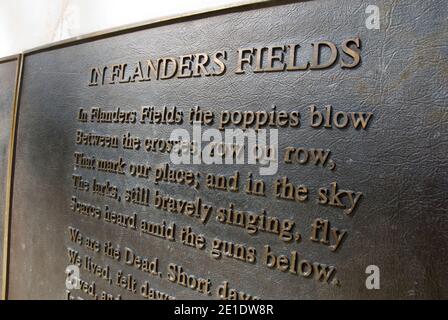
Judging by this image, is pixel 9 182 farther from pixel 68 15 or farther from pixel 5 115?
pixel 68 15

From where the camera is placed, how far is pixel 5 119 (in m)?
2.07

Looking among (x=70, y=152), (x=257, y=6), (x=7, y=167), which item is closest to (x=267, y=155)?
(x=257, y=6)

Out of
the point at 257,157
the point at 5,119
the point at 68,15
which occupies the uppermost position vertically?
the point at 68,15

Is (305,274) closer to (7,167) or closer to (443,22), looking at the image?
(443,22)

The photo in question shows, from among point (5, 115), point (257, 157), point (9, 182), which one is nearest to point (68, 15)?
point (5, 115)

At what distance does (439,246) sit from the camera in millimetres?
883

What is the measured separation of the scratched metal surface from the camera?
6.71ft

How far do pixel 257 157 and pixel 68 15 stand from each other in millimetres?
1561

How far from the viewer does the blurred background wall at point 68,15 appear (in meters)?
1.54

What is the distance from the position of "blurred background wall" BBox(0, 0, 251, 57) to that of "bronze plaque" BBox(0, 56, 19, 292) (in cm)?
23

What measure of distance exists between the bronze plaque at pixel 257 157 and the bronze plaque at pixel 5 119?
0.51 meters

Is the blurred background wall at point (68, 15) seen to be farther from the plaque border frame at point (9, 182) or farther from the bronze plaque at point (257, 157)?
the plaque border frame at point (9, 182)

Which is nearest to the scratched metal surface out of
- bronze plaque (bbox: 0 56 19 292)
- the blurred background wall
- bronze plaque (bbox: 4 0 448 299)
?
bronze plaque (bbox: 0 56 19 292)

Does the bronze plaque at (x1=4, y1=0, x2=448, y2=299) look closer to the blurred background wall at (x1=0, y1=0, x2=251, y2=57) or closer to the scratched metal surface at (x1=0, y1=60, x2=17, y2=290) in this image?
the blurred background wall at (x1=0, y1=0, x2=251, y2=57)
